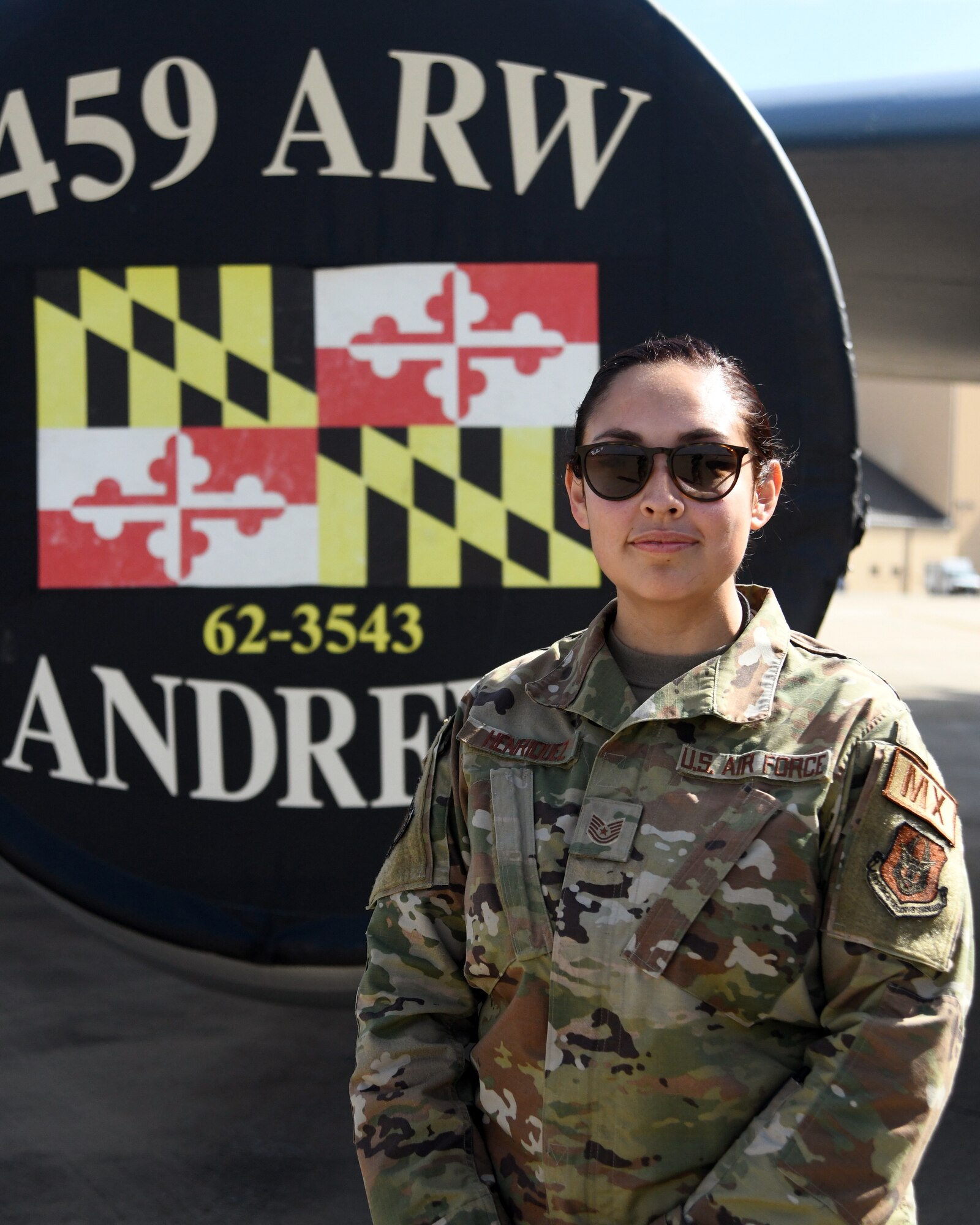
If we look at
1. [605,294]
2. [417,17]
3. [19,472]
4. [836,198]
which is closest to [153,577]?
[19,472]

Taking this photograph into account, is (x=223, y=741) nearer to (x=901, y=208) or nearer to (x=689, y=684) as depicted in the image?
(x=689, y=684)

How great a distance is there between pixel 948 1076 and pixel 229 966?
5.48 ft

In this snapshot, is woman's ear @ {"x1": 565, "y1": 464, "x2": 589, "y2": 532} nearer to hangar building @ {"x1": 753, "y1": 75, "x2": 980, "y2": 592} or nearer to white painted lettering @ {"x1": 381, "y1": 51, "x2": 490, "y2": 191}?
white painted lettering @ {"x1": 381, "y1": 51, "x2": 490, "y2": 191}

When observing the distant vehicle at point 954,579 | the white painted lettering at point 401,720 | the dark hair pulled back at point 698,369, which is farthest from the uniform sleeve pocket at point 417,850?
the distant vehicle at point 954,579

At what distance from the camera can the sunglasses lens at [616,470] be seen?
45.7 inches

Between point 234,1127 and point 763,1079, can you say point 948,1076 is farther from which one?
point 234,1127

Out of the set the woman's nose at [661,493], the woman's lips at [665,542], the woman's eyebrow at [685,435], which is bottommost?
the woman's lips at [665,542]

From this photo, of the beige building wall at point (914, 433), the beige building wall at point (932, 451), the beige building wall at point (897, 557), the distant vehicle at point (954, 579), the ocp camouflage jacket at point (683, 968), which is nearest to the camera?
the ocp camouflage jacket at point (683, 968)

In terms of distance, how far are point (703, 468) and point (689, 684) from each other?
21cm

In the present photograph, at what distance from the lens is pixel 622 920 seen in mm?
1102

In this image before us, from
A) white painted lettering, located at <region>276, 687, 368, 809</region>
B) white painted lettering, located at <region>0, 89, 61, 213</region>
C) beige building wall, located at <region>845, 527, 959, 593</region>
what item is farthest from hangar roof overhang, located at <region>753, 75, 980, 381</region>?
beige building wall, located at <region>845, 527, 959, 593</region>

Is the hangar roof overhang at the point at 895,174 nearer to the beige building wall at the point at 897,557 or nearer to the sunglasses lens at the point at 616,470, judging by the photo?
the sunglasses lens at the point at 616,470

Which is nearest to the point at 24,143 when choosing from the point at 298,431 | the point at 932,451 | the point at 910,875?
the point at 298,431

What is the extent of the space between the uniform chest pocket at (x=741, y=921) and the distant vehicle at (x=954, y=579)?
40537 millimetres
